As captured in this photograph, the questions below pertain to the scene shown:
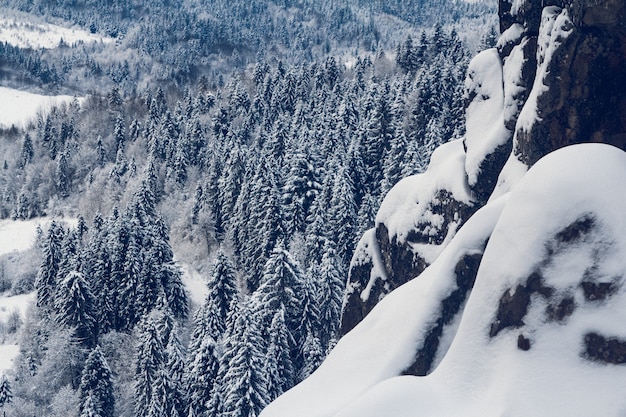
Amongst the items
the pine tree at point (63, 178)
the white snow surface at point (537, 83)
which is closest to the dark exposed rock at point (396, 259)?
the white snow surface at point (537, 83)

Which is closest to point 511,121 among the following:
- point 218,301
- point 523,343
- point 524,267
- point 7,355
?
point 524,267

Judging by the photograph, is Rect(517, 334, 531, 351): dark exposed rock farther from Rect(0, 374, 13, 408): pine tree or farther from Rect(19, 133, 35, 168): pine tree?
Rect(19, 133, 35, 168): pine tree

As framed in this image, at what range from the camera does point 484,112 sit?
28.5 meters

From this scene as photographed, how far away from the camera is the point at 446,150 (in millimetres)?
32281

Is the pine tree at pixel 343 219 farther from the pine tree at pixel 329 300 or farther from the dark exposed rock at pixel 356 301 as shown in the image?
the dark exposed rock at pixel 356 301

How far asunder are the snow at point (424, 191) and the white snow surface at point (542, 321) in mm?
9661

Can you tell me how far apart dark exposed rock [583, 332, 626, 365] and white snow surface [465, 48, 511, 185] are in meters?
12.4

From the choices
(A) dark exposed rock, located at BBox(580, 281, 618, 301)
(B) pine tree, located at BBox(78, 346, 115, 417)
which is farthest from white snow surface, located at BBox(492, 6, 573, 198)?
(B) pine tree, located at BBox(78, 346, 115, 417)

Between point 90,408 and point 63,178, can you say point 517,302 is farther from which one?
point 63,178

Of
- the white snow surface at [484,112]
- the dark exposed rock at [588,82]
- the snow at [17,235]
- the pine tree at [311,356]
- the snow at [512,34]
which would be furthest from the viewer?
the snow at [17,235]

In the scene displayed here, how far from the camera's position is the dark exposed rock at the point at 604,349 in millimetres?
14984

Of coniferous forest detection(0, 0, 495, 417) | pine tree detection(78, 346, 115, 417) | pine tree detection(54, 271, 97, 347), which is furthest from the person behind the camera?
pine tree detection(54, 271, 97, 347)

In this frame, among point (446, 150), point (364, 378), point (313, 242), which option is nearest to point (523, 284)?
point (364, 378)

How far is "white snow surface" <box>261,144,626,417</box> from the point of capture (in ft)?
49.4
